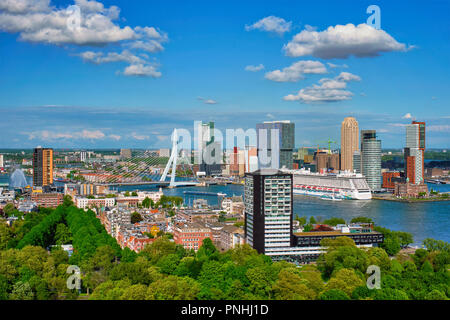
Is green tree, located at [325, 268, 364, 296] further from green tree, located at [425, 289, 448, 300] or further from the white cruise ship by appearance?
the white cruise ship

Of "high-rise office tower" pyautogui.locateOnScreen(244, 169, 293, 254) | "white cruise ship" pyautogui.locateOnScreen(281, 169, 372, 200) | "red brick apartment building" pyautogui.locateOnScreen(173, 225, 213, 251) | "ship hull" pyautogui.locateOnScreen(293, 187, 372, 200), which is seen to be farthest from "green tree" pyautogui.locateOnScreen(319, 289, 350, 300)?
"ship hull" pyautogui.locateOnScreen(293, 187, 372, 200)

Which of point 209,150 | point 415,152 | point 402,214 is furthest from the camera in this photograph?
point 209,150

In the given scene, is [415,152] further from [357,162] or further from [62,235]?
[62,235]

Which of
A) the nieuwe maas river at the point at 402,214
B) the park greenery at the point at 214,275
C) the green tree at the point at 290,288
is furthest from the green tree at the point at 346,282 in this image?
the nieuwe maas river at the point at 402,214

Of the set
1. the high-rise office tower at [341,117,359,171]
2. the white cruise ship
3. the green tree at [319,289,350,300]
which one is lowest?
the green tree at [319,289,350,300]

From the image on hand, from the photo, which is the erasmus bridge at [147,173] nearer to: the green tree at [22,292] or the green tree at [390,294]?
the green tree at [22,292]

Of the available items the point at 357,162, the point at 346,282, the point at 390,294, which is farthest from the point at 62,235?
the point at 357,162

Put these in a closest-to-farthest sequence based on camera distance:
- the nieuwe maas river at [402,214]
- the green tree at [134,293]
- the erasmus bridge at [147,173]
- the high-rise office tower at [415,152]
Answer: the green tree at [134,293] → the nieuwe maas river at [402,214] → the high-rise office tower at [415,152] → the erasmus bridge at [147,173]
